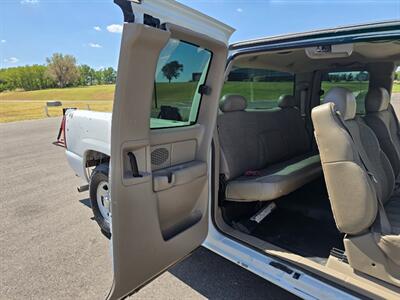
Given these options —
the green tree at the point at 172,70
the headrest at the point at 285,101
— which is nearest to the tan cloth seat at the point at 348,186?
the green tree at the point at 172,70

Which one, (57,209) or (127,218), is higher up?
(127,218)

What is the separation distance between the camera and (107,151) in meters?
3.03

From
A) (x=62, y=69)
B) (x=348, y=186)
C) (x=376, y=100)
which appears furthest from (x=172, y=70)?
(x=62, y=69)

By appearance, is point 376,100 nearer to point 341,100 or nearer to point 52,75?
point 341,100

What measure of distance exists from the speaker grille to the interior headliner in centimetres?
107

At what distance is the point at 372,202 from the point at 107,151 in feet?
7.82

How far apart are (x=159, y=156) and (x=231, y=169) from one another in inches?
41.5

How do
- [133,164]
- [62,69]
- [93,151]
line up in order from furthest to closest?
[62,69] < [93,151] < [133,164]

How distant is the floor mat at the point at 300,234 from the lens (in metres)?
2.36

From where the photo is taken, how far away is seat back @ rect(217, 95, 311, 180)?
2.87 meters

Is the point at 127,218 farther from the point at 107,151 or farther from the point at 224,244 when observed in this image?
the point at 107,151

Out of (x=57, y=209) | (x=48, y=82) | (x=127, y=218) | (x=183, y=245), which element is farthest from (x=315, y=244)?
(x=48, y=82)

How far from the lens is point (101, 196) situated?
125 inches

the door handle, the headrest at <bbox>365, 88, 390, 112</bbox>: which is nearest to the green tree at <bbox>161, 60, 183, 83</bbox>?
the door handle
